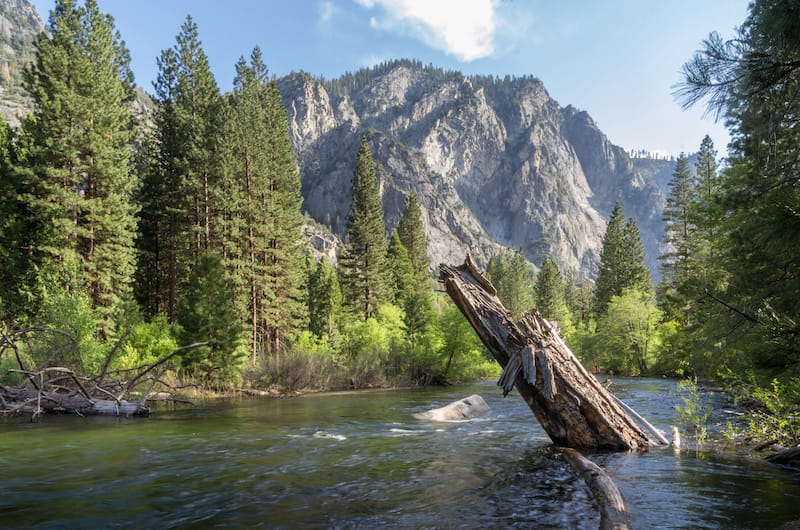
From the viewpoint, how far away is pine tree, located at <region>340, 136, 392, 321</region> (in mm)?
54312

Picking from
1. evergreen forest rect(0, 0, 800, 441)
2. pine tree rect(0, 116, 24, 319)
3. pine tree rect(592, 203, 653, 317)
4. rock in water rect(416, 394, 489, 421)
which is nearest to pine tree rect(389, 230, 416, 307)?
evergreen forest rect(0, 0, 800, 441)

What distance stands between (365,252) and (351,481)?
46.6 metres

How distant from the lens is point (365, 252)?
55.0 metres

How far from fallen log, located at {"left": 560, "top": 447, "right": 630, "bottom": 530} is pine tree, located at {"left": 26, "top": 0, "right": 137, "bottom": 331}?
2648 centimetres

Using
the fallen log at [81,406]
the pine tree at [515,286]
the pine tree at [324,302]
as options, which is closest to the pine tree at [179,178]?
the pine tree at [324,302]

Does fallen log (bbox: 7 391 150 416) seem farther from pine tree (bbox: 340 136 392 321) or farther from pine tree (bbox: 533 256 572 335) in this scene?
pine tree (bbox: 533 256 572 335)

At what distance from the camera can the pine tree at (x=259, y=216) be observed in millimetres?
35750

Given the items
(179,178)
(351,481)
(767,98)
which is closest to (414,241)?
(179,178)

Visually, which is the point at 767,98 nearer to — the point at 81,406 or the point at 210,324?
the point at 81,406

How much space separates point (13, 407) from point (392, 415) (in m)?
12.6

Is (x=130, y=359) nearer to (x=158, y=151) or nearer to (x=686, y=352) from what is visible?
(x=158, y=151)

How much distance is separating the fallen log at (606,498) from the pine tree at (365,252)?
46.4 m

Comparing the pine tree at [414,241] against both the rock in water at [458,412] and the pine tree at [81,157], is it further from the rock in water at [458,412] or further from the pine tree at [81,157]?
the rock in water at [458,412]

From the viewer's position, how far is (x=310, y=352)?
116ft
